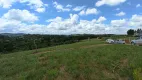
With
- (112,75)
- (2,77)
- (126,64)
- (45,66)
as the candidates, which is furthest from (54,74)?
(126,64)

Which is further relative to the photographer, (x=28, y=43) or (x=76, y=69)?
(x=28, y=43)

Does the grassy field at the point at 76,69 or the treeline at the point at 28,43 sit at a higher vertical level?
the grassy field at the point at 76,69

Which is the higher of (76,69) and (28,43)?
(76,69)

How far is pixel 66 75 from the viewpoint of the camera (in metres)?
8.69

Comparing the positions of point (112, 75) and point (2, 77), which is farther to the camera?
point (112, 75)

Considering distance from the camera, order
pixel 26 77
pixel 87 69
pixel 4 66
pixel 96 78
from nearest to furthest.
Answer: pixel 26 77, pixel 96 78, pixel 87 69, pixel 4 66

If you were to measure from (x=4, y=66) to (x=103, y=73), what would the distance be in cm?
576

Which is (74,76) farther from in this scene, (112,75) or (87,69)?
(112,75)

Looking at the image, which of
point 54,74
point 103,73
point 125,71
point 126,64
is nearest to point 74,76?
point 54,74

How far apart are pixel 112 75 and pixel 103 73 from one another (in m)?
0.51

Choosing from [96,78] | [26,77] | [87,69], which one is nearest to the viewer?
[26,77]

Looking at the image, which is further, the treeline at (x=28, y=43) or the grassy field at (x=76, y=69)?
the treeline at (x=28, y=43)

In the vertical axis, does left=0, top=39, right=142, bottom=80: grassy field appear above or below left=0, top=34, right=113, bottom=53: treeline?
above

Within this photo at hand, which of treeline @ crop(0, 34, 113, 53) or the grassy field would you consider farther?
treeline @ crop(0, 34, 113, 53)
